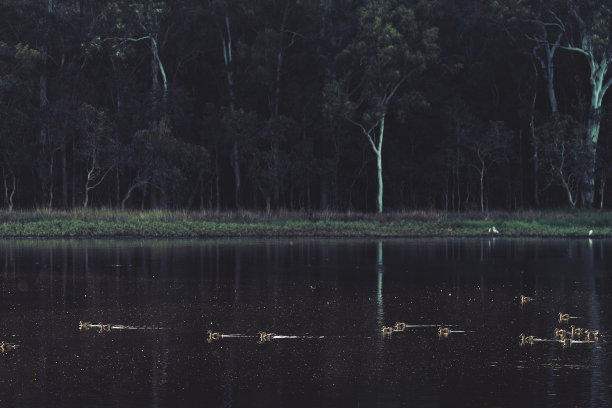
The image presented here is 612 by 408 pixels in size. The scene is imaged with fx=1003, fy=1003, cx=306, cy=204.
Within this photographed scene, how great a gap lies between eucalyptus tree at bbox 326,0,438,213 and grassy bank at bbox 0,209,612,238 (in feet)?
30.5

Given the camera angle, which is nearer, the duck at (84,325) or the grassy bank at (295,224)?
the duck at (84,325)

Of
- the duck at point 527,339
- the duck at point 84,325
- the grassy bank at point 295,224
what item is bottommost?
the duck at point 527,339

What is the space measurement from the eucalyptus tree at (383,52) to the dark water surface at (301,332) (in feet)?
98.2

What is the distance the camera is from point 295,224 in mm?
52406

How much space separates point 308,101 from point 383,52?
30.5ft

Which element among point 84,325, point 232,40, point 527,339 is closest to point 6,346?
point 84,325

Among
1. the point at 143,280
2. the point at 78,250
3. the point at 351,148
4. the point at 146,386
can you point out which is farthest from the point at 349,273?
the point at 351,148

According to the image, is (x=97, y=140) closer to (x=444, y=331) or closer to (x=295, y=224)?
(x=295, y=224)

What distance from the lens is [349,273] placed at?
30.0m

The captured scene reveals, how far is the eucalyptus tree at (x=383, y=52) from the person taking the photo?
6269cm

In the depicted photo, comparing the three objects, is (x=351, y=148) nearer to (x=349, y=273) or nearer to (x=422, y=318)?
(x=349, y=273)

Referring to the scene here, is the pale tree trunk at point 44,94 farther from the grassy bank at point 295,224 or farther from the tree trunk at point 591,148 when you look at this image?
the tree trunk at point 591,148

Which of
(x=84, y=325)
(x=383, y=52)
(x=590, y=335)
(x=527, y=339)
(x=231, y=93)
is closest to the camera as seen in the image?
(x=527, y=339)

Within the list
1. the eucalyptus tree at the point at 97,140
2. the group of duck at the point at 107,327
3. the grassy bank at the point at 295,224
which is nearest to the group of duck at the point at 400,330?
the group of duck at the point at 107,327
